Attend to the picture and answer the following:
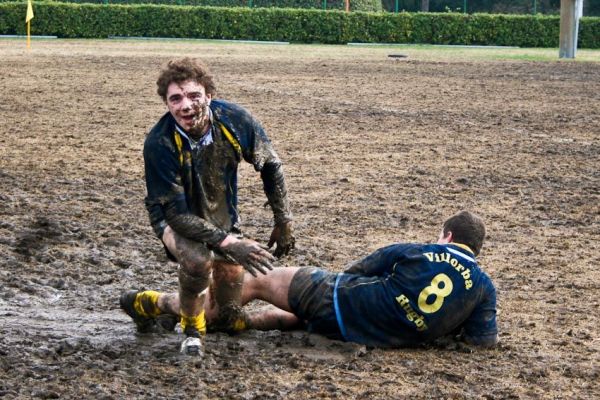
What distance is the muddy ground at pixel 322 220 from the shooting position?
5.64 metres

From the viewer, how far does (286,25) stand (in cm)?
4078

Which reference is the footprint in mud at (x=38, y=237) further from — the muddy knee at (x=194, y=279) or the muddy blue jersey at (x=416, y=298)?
the muddy blue jersey at (x=416, y=298)

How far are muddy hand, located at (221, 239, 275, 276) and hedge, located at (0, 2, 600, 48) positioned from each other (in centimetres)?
3404

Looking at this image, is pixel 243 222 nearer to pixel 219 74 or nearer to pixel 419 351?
pixel 419 351

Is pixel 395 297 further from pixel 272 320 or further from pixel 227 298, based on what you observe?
pixel 227 298

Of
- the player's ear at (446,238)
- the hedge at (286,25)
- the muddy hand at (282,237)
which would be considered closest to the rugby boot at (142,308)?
the muddy hand at (282,237)

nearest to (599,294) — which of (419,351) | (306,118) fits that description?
(419,351)

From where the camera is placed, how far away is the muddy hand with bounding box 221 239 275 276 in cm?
570

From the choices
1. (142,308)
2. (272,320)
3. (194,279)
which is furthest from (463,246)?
(142,308)

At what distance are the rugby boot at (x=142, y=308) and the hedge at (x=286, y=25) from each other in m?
33.4

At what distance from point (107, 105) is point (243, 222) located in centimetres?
803

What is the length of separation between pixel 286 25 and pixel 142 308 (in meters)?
35.1

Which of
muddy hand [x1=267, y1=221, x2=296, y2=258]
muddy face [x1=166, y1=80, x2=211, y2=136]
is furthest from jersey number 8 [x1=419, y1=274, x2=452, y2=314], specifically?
muddy face [x1=166, y1=80, x2=211, y2=136]

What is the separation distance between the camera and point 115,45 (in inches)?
1318
